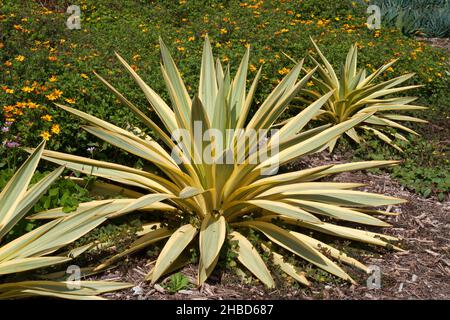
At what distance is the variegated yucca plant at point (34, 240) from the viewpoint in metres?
2.53

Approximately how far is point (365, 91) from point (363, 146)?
52cm

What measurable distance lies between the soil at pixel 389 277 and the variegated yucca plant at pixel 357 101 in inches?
50.2

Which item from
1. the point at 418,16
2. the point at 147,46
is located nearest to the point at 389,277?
the point at 147,46

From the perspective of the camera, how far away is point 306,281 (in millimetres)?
2990

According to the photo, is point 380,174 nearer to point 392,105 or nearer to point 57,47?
point 392,105

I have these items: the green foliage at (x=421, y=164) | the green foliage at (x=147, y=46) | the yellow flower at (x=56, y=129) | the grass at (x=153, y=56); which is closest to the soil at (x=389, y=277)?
the grass at (x=153, y=56)

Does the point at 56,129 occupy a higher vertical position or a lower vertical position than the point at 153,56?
lower

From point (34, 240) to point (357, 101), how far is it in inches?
135

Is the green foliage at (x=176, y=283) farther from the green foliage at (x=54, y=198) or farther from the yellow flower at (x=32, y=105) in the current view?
the yellow flower at (x=32, y=105)

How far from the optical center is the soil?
294 centimetres

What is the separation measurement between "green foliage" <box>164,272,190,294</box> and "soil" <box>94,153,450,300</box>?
0.08 ft

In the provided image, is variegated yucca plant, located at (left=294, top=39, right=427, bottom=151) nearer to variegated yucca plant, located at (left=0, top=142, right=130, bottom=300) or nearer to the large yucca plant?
the large yucca plant

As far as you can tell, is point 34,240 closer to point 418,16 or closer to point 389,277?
point 389,277

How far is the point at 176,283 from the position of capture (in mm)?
2943
